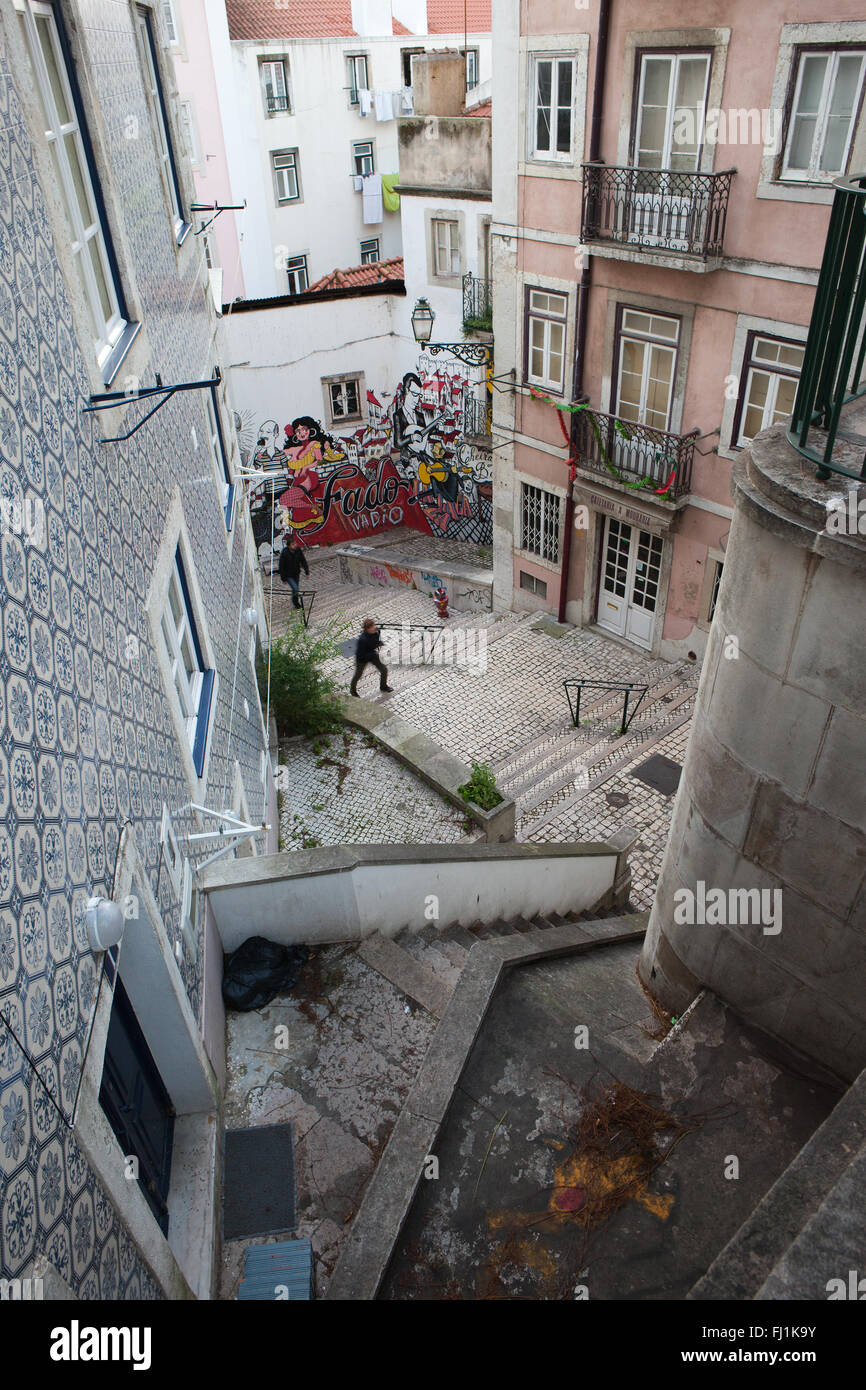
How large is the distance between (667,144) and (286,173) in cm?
1691

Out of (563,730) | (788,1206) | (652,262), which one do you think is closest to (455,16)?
(652,262)

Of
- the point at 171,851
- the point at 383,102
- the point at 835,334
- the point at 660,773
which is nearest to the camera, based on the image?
the point at 835,334

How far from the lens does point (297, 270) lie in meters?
27.0

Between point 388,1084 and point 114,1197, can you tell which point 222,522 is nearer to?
point 388,1084

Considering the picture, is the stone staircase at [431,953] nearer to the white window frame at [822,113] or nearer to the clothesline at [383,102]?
the white window frame at [822,113]

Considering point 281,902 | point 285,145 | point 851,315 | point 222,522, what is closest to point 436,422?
point 285,145

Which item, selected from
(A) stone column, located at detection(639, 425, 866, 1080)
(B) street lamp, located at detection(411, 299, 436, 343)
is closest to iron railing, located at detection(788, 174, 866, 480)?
(A) stone column, located at detection(639, 425, 866, 1080)

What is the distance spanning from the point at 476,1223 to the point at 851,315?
4849mm

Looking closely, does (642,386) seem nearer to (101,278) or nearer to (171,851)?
(101,278)

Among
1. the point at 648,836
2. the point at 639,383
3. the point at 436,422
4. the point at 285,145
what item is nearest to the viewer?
the point at 648,836

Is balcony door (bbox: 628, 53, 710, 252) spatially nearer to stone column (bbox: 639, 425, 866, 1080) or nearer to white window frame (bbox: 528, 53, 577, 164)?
white window frame (bbox: 528, 53, 577, 164)

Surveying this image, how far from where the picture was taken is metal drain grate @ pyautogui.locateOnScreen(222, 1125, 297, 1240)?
536 cm

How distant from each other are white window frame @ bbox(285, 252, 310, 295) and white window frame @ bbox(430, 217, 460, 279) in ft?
26.1

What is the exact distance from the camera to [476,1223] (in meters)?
4.64
